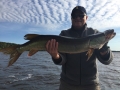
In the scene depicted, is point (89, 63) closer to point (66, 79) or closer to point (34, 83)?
point (66, 79)

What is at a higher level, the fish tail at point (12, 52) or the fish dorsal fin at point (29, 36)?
the fish dorsal fin at point (29, 36)

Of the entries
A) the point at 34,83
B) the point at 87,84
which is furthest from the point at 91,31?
the point at 34,83

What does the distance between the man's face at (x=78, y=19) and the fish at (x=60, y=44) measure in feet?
1.17

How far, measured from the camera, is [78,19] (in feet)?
14.8

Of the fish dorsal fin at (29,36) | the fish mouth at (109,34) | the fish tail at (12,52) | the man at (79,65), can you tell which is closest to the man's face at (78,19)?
the man at (79,65)

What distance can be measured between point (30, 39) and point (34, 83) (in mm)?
10698

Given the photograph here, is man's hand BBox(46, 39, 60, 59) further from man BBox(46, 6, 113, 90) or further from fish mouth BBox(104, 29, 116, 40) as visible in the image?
fish mouth BBox(104, 29, 116, 40)

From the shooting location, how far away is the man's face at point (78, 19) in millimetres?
4504

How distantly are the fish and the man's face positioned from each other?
357mm

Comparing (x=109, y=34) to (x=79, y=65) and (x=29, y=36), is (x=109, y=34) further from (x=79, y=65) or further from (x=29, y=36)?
(x=29, y=36)

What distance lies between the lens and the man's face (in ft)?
14.8

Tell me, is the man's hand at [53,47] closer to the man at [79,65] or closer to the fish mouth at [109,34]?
the man at [79,65]

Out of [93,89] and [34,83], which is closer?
[93,89]

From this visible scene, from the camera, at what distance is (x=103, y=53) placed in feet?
14.0
